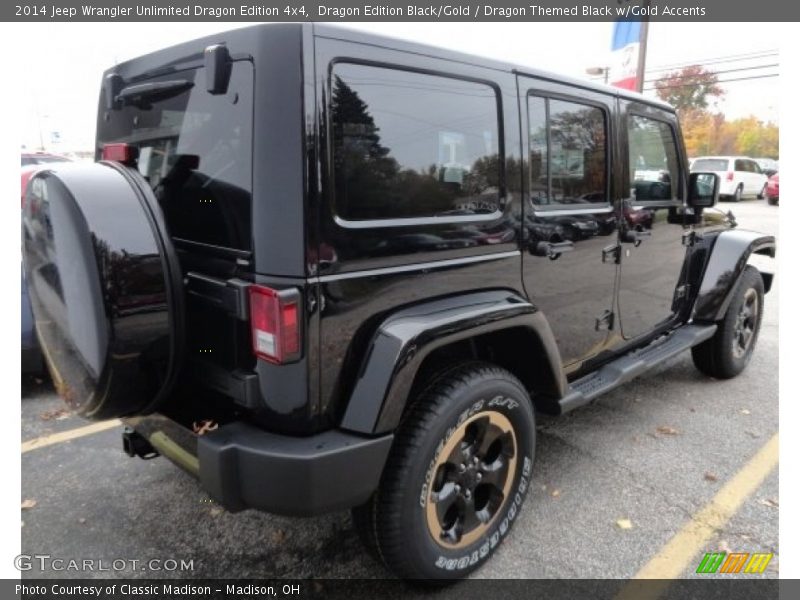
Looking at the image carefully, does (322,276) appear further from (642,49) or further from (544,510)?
(642,49)

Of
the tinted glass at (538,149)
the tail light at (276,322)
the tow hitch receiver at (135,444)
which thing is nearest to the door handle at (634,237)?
the tinted glass at (538,149)

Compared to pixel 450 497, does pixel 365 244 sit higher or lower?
higher

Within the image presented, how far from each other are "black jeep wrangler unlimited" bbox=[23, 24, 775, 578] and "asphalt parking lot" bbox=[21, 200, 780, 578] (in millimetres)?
397

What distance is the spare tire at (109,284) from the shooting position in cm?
183

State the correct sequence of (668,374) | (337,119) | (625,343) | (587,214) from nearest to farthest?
(337,119) < (587,214) < (625,343) < (668,374)

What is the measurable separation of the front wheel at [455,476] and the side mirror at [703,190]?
247 cm

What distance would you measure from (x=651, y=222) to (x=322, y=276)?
8.48 ft

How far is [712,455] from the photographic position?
11.2ft

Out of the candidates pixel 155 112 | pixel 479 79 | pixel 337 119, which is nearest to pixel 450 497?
pixel 337 119

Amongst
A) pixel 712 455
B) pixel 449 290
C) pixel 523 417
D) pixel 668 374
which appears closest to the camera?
pixel 449 290

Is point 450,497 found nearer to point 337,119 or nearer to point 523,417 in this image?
point 523,417

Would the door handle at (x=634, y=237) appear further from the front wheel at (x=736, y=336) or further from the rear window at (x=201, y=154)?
the rear window at (x=201, y=154)

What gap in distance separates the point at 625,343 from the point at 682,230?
978 mm

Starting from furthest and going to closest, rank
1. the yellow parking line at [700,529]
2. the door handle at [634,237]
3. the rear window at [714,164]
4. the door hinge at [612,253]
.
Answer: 1. the rear window at [714,164]
2. the door handle at [634,237]
3. the door hinge at [612,253]
4. the yellow parking line at [700,529]
